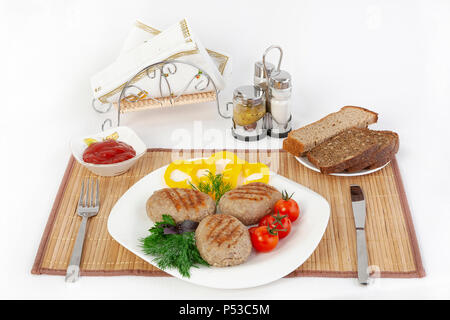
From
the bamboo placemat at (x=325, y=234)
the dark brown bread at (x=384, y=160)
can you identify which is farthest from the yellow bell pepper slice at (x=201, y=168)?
the dark brown bread at (x=384, y=160)

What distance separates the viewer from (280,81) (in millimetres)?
3357

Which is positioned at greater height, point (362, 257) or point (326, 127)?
point (326, 127)

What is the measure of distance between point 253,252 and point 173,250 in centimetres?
38

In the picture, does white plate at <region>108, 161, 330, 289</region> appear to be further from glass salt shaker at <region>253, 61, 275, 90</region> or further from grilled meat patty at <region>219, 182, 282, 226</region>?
glass salt shaker at <region>253, 61, 275, 90</region>

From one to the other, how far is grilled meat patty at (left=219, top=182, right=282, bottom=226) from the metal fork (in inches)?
28.3

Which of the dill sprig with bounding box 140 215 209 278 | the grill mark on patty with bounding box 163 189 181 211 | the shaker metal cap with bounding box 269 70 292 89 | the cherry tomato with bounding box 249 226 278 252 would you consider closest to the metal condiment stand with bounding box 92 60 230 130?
the shaker metal cap with bounding box 269 70 292 89

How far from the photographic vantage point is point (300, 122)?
3732 millimetres

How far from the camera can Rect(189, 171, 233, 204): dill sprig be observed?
283cm

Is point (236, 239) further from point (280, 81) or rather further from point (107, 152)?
point (280, 81)

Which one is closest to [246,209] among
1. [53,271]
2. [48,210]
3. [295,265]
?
[295,265]

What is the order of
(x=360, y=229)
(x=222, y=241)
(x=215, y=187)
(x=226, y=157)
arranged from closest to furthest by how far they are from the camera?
1. (x=222, y=241)
2. (x=360, y=229)
3. (x=215, y=187)
4. (x=226, y=157)

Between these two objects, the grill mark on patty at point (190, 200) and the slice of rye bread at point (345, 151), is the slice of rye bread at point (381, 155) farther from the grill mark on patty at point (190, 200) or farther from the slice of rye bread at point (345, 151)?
the grill mark on patty at point (190, 200)

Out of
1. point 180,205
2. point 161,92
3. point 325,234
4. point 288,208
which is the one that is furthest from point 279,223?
point 161,92

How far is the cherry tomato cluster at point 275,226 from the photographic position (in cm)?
244
